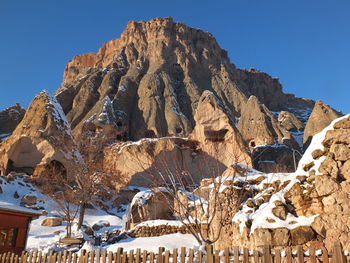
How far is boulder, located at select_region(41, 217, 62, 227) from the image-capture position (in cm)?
2016

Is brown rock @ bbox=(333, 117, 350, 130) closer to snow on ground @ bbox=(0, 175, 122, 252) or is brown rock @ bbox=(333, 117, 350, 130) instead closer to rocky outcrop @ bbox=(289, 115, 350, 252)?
rocky outcrop @ bbox=(289, 115, 350, 252)

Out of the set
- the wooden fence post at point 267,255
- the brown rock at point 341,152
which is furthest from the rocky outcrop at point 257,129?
the wooden fence post at point 267,255

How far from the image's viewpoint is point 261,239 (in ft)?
28.3

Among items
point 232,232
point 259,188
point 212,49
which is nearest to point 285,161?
point 259,188

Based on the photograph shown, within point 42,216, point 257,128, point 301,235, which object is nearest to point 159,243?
point 301,235

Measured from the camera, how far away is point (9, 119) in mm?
59406

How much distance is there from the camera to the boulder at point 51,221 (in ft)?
66.1

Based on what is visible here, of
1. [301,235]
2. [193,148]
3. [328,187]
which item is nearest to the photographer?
[301,235]

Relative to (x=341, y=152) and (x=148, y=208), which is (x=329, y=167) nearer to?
(x=341, y=152)

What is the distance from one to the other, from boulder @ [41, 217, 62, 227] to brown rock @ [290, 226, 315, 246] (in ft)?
55.1

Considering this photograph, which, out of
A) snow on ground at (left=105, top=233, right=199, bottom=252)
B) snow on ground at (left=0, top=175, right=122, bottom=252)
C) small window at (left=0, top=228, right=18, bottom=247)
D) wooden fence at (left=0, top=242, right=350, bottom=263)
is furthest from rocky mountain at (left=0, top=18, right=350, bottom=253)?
small window at (left=0, top=228, right=18, bottom=247)

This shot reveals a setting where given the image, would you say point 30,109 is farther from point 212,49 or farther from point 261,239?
point 212,49

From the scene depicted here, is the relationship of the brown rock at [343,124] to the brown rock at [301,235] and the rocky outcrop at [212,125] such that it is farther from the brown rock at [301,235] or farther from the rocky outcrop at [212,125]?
the rocky outcrop at [212,125]

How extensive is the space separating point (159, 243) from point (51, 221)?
10241 mm
